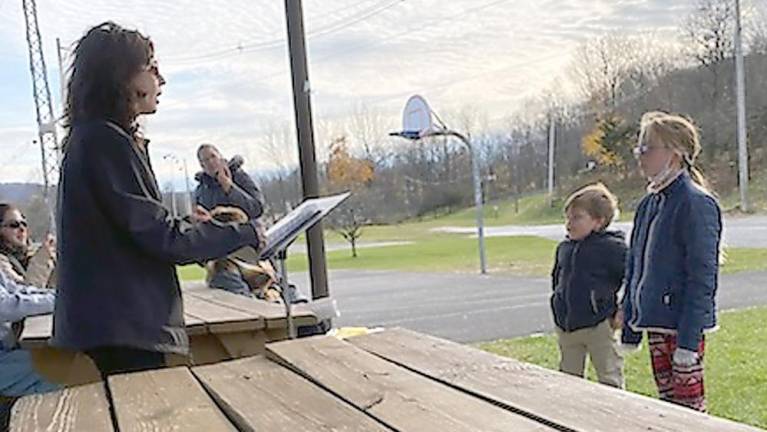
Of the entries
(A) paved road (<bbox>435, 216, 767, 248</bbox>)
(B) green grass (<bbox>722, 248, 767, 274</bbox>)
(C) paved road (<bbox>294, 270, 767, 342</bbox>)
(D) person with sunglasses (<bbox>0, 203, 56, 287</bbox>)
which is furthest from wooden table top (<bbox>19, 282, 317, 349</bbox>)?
(B) green grass (<bbox>722, 248, 767, 274</bbox>)

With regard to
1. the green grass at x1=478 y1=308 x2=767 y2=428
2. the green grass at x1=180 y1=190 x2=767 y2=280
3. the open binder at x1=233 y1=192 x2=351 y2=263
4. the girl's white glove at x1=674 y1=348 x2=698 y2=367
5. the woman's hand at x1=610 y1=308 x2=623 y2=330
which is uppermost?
the open binder at x1=233 y1=192 x2=351 y2=263

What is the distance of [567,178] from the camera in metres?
33.1

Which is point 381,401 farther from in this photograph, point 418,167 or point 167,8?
point 418,167

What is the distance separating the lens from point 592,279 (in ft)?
11.5

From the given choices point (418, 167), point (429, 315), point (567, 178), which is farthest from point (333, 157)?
point (429, 315)

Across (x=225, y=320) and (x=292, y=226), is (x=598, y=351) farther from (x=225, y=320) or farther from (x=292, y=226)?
(x=292, y=226)

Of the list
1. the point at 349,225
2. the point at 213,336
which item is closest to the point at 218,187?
the point at 213,336

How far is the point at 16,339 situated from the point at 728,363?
3823 mm

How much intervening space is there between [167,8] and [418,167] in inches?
833

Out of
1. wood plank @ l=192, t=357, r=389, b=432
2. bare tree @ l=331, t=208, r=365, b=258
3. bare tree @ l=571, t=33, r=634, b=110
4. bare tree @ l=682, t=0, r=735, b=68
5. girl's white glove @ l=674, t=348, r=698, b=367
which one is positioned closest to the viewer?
wood plank @ l=192, t=357, r=389, b=432

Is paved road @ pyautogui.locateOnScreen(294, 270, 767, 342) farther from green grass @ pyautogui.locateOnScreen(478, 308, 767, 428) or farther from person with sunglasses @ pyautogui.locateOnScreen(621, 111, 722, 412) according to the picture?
person with sunglasses @ pyautogui.locateOnScreen(621, 111, 722, 412)

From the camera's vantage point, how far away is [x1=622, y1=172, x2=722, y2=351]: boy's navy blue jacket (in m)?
2.66

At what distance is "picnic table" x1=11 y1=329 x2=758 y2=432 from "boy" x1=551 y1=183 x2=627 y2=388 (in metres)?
1.90

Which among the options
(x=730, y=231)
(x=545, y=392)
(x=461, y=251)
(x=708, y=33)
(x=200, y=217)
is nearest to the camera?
(x=545, y=392)
